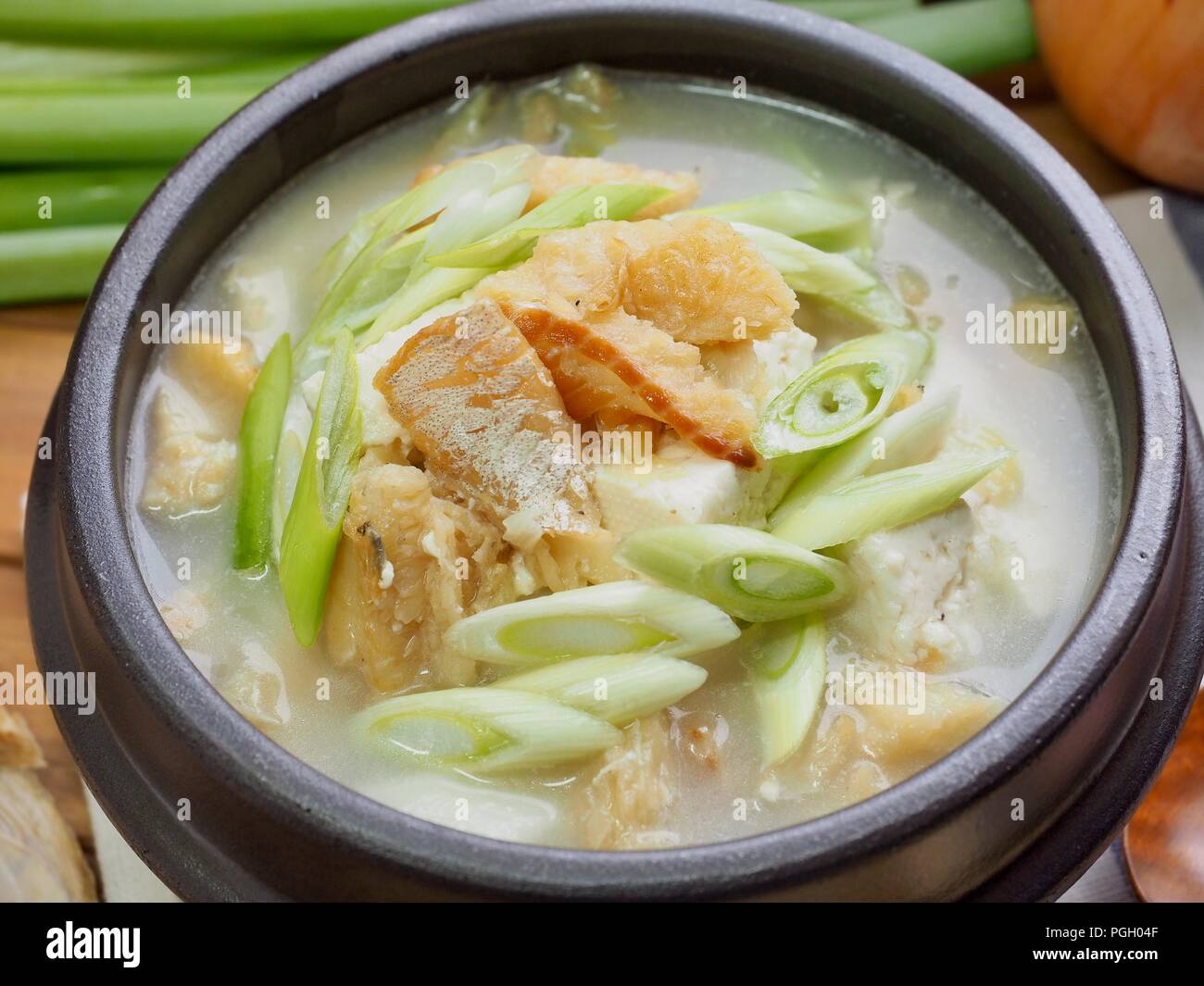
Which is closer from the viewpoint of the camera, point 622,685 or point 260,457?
point 622,685

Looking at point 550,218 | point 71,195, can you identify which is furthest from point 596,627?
point 71,195

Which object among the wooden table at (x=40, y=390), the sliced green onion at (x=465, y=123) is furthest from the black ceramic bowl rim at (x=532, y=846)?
the wooden table at (x=40, y=390)

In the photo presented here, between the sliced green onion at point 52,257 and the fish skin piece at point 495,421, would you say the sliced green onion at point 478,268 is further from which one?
the sliced green onion at point 52,257

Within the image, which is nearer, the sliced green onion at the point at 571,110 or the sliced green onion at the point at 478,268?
the sliced green onion at the point at 478,268

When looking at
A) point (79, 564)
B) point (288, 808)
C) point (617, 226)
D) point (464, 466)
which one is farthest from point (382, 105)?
point (288, 808)

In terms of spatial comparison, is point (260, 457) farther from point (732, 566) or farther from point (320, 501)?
point (732, 566)

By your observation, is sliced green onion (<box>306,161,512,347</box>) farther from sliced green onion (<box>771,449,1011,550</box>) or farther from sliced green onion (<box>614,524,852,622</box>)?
sliced green onion (<box>771,449,1011,550</box>)

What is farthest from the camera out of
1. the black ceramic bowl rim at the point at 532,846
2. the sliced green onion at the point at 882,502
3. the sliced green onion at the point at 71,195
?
the sliced green onion at the point at 71,195
